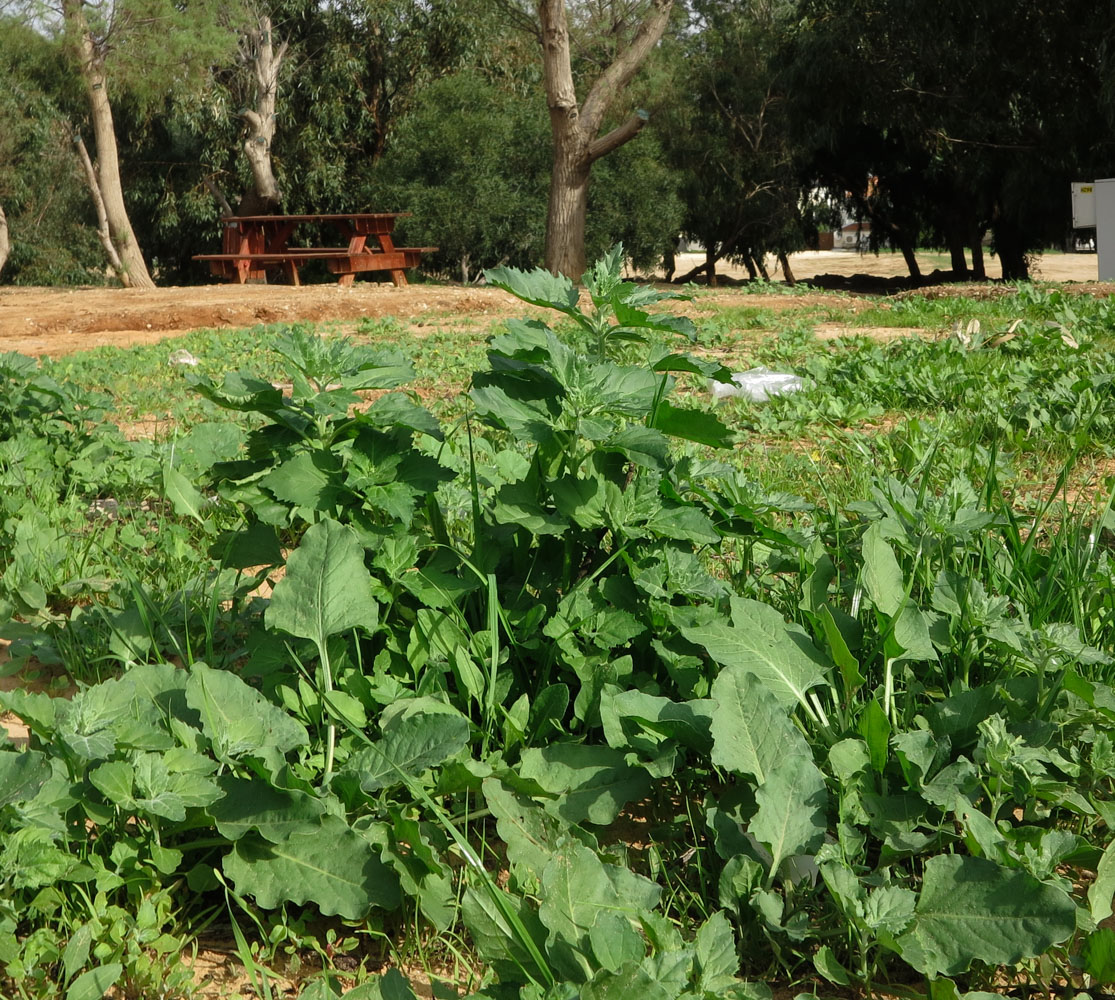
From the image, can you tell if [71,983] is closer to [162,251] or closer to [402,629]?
[402,629]

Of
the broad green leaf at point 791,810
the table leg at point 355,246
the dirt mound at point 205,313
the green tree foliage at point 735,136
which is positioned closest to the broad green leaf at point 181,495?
the broad green leaf at point 791,810

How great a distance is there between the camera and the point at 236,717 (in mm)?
1649

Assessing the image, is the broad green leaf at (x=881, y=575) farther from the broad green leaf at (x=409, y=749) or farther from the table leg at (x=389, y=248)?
the table leg at (x=389, y=248)

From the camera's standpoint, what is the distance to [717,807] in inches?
64.2

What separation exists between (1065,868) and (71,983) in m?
1.38

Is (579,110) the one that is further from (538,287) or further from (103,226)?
(538,287)

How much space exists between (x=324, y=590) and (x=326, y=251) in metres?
17.1

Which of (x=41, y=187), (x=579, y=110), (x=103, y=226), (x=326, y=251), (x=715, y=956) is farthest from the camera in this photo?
(x=41, y=187)

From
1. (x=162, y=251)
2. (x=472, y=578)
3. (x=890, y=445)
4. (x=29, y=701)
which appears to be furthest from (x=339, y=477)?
(x=162, y=251)

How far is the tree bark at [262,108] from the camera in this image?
2317 centimetres

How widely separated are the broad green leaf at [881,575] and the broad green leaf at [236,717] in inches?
37.9

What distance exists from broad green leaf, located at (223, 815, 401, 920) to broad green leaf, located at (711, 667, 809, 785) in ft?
1.66

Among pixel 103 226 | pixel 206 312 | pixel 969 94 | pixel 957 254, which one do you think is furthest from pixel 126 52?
pixel 957 254

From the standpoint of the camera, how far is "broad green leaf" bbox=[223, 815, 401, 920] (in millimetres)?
1498
